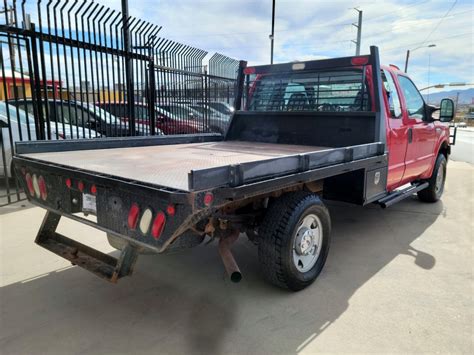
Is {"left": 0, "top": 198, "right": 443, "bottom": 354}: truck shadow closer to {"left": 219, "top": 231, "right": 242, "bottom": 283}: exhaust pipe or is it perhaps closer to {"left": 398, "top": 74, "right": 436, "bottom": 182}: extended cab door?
{"left": 219, "top": 231, "right": 242, "bottom": 283}: exhaust pipe

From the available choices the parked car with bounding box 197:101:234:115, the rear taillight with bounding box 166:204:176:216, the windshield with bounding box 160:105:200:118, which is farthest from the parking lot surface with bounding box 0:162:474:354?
the parked car with bounding box 197:101:234:115

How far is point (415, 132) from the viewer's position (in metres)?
5.05

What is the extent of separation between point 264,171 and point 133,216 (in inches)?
35.9

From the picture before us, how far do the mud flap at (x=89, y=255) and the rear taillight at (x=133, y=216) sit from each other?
23 cm

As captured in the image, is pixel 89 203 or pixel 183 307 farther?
pixel 183 307

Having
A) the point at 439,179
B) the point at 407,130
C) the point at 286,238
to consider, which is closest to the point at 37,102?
the point at 286,238

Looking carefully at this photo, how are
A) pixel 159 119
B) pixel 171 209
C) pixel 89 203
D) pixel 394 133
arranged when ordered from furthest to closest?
1. pixel 159 119
2. pixel 394 133
3. pixel 89 203
4. pixel 171 209

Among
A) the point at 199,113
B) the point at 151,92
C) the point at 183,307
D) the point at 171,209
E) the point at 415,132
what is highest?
the point at 151,92

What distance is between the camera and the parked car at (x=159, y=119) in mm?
7422

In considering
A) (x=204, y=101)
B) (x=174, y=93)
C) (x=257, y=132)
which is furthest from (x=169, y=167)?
(x=204, y=101)

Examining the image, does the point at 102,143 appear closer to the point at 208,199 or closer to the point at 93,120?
the point at 208,199

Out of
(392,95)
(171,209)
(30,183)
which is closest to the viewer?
(171,209)

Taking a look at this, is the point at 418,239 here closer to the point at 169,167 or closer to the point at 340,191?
the point at 340,191

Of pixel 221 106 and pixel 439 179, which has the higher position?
pixel 221 106
